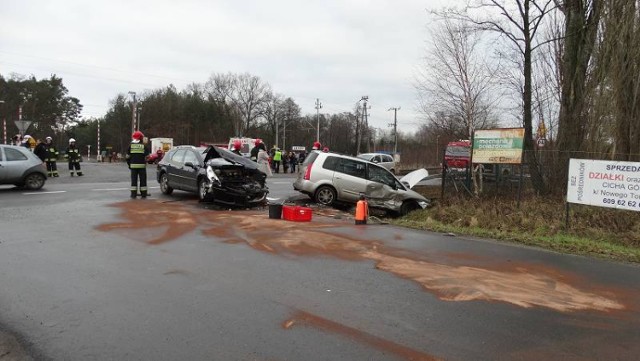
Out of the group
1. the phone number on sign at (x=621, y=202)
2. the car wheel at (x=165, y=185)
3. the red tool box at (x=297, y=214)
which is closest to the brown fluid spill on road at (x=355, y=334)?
the red tool box at (x=297, y=214)

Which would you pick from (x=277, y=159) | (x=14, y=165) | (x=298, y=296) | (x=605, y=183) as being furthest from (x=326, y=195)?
(x=277, y=159)

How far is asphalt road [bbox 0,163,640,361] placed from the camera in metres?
4.27

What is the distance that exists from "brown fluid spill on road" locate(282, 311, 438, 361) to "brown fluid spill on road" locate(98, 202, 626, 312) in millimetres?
1601

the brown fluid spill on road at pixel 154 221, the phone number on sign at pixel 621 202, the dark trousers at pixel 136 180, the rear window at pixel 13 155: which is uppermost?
the rear window at pixel 13 155

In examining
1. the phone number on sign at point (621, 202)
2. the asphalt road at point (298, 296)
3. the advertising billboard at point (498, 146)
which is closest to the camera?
the asphalt road at point (298, 296)

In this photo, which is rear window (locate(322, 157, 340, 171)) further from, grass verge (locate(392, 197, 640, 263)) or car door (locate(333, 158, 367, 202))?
grass verge (locate(392, 197, 640, 263))

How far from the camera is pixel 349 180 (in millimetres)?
15047

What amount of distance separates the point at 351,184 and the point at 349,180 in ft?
0.45

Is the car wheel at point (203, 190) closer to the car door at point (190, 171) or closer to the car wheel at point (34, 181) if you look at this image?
the car door at point (190, 171)

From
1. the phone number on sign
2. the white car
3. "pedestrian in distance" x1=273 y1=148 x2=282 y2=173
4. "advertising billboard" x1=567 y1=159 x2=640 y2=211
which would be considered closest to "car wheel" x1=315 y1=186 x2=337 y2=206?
"advertising billboard" x1=567 y1=159 x2=640 y2=211

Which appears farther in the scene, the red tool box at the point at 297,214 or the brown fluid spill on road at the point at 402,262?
the red tool box at the point at 297,214

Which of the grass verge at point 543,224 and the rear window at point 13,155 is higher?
the rear window at point 13,155

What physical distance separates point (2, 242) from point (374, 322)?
653cm

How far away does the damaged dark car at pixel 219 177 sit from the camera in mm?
13570
